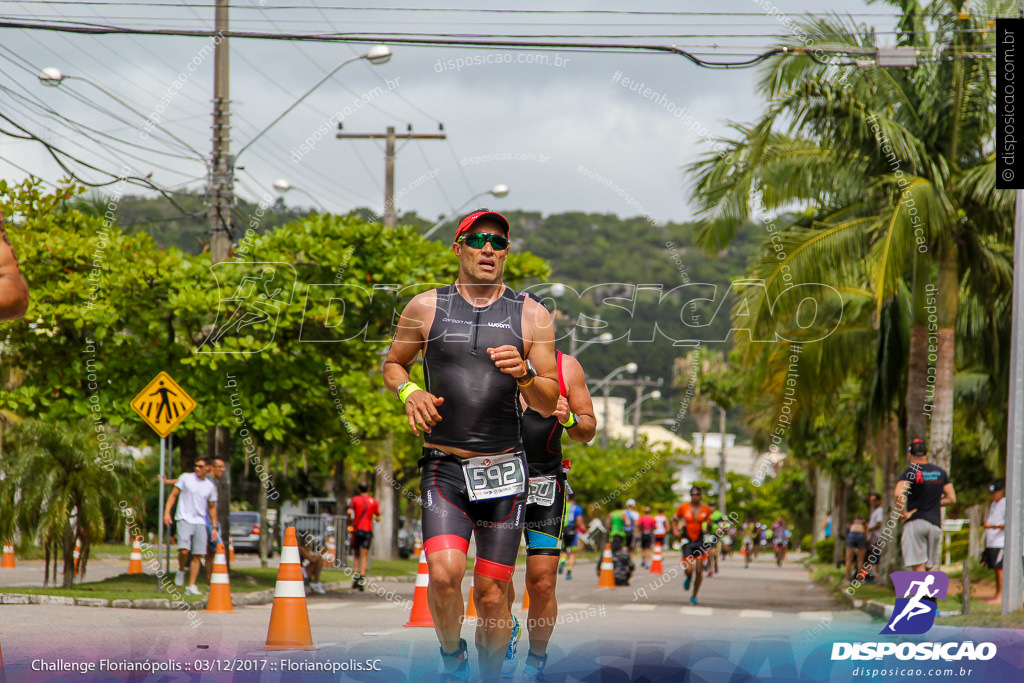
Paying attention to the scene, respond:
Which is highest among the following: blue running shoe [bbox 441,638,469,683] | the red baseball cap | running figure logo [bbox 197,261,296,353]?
running figure logo [bbox 197,261,296,353]

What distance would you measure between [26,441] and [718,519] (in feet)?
33.9

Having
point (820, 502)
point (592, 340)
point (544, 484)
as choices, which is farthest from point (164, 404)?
point (820, 502)

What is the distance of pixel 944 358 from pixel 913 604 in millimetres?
8399

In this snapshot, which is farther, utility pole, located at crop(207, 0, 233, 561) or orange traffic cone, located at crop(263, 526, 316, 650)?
utility pole, located at crop(207, 0, 233, 561)

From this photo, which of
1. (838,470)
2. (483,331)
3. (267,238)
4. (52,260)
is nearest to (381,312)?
(267,238)

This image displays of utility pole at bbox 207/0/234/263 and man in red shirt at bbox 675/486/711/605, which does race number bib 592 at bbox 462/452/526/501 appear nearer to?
utility pole at bbox 207/0/234/263

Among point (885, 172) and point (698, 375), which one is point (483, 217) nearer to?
point (885, 172)

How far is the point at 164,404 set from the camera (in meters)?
14.7

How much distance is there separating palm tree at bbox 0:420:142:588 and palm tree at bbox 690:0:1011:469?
326 inches

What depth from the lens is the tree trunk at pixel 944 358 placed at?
17.2 m

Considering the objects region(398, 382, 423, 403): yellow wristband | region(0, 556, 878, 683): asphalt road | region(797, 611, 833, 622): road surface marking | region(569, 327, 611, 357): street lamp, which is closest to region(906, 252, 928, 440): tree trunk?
region(0, 556, 878, 683): asphalt road

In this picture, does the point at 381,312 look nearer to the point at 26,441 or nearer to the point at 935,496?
the point at 26,441

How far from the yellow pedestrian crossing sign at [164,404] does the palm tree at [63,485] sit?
761 millimetres

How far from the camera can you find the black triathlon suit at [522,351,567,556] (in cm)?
719
